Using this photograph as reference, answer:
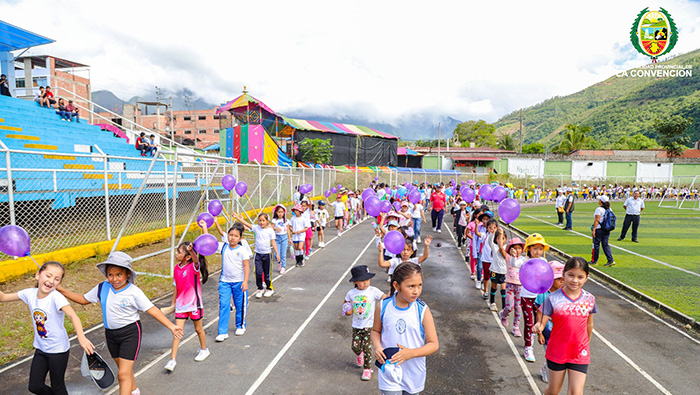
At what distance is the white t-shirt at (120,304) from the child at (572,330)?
403 centimetres

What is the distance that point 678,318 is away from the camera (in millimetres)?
6719

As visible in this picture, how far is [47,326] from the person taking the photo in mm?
3412

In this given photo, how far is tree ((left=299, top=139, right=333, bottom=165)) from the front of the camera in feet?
129

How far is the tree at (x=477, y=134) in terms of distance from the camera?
8306 cm

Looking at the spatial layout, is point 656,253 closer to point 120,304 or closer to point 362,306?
point 362,306

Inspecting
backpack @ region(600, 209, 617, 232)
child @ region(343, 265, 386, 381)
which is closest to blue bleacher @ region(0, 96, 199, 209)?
child @ region(343, 265, 386, 381)

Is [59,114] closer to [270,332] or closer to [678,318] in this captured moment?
[270,332]

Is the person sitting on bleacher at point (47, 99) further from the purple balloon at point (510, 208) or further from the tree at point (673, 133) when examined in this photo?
the tree at point (673, 133)

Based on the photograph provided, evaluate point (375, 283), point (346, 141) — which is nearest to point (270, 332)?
point (375, 283)

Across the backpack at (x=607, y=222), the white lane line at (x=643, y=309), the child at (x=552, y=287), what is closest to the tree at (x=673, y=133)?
the backpack at (x=607, y=222)

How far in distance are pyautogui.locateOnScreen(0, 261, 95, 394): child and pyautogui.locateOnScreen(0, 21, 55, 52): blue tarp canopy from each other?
17444mm

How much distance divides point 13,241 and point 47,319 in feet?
3.55

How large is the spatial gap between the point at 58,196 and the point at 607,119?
118943mm

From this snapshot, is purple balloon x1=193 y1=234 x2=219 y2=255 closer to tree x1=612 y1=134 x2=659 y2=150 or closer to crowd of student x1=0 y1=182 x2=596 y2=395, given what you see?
crowd of student x1=0 y1=182 x2=596 y2=395
